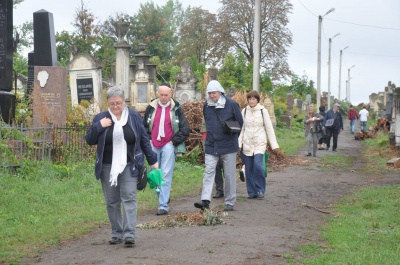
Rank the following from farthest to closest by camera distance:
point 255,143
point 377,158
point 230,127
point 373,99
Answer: point 373,99 < point 377,158 < point 255,143 < point 230,127

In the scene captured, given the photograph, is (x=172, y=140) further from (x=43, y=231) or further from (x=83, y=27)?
(x=83, y=27)

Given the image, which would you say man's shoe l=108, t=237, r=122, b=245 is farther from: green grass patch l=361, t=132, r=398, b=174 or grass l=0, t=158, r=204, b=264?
green grass patch l=361, t=132, r=398, b=174

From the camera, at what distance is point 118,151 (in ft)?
27.4

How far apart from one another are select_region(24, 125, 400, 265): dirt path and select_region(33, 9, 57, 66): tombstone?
31.1 ft

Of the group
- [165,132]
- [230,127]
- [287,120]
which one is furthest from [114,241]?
[287,120]

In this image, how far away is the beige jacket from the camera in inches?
499

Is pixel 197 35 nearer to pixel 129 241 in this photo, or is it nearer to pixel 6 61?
pixel 6 61

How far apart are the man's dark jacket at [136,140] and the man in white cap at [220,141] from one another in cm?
261

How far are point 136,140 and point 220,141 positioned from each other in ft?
9.74

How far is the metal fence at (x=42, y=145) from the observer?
45.6 feet

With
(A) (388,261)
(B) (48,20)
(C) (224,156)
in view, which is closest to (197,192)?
(C) (224,156)

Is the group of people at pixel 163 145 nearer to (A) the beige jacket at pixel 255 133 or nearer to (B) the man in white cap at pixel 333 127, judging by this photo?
(A) the beige jacket at pixel 255 133

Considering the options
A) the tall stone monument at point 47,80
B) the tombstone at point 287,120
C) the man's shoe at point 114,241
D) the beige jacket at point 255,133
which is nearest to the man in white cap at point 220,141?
the beige jacket at point 255,133

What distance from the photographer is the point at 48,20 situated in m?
21.4
